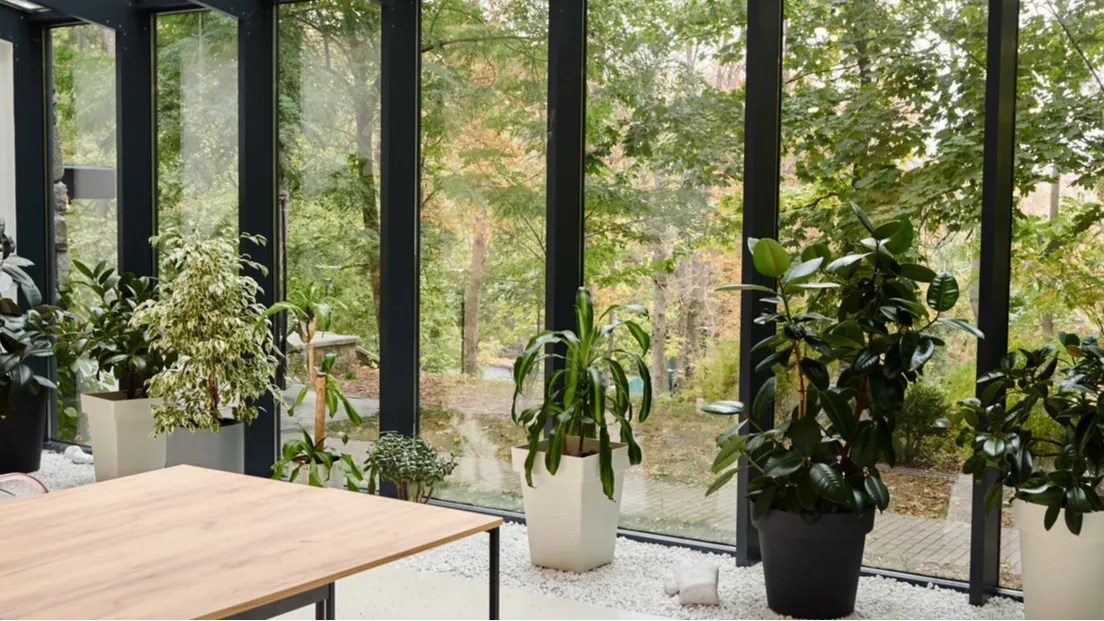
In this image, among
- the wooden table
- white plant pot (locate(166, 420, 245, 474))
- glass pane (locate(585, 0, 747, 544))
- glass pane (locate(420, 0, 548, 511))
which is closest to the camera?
the wooden table

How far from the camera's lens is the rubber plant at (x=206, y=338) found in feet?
16.7

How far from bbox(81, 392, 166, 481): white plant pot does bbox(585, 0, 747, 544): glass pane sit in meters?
2.61

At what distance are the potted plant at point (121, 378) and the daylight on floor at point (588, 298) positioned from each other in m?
0.02

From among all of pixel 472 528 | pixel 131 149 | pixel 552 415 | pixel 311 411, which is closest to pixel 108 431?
pixel 311 411

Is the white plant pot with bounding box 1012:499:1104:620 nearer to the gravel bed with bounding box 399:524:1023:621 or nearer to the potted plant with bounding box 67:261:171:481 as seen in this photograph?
the gravel bed with bounding box 399:524:1023:621

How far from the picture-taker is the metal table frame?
2.20 m

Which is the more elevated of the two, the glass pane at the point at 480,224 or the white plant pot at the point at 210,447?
the glass pane at the point at 480,224

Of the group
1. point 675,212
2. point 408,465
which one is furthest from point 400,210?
point 675,212

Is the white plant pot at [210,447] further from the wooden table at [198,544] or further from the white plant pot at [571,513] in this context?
the wooden table at [198,544]

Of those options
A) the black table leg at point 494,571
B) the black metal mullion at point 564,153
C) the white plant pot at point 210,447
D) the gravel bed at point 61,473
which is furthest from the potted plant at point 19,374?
the black table leg at point 494,571

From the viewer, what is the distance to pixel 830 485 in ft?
11.6

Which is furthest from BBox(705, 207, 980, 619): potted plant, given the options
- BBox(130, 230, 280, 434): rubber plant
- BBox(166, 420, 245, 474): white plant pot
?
BBox(166, 420, 245, 474): white plant pot

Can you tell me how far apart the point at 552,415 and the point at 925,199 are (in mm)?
1777

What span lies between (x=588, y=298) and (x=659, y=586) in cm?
121
